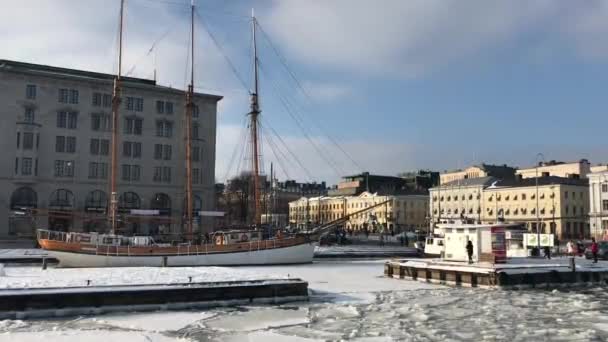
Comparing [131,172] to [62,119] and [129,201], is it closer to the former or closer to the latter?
[129,201]

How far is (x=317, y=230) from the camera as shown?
52906 millimetres

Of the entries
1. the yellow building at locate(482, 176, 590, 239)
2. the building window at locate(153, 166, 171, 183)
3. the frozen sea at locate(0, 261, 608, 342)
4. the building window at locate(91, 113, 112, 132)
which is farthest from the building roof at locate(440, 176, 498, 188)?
the frozen sea at locate(0, 261, 608, 342)

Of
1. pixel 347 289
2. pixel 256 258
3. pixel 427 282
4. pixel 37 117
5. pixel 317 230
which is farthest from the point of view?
pixel 37 117

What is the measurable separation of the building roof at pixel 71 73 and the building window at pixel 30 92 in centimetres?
189

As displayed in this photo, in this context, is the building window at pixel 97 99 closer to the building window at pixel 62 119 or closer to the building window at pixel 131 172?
the building window at pixel 62 119

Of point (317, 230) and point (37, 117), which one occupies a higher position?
point (37, 117)

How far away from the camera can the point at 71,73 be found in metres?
89.2

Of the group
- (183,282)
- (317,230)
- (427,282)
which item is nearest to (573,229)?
(317,230)

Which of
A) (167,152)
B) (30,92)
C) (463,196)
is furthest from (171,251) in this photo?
(463,196)

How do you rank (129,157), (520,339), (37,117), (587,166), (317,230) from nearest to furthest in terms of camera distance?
(520,339) → (317,230) → (37,117) → (129,157) → (587,166)

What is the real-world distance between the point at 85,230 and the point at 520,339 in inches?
2864

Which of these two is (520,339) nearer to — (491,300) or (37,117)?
(491,300)

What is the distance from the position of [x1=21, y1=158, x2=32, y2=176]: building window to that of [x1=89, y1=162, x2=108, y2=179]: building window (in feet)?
25.4

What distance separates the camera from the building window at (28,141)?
7919cm
